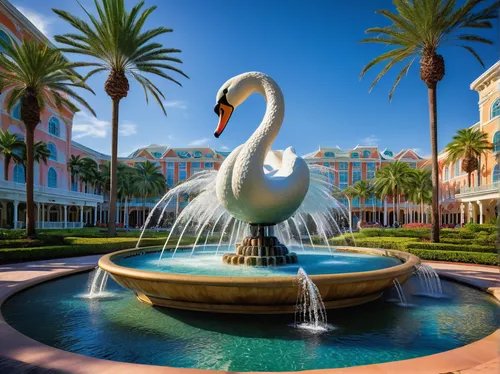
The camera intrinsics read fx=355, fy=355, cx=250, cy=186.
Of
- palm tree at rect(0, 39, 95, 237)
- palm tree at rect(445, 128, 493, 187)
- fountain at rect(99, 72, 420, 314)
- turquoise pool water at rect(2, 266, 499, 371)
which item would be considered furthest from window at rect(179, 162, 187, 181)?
turquoise pool water at rect(2, 266, 499, 371)

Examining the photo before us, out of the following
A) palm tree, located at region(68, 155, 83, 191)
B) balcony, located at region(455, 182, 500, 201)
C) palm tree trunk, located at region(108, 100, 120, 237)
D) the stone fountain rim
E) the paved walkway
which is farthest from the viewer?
palm tree, located at region(68, 155, 83, 191)

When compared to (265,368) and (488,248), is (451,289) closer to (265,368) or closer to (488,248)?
(265,368)

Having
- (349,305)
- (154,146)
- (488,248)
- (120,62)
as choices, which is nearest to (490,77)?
(488,248)

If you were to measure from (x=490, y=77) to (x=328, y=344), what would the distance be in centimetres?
4508

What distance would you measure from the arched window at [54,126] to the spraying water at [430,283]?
1702 inches

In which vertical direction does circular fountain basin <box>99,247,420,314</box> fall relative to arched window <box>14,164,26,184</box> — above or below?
below

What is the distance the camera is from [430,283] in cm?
901

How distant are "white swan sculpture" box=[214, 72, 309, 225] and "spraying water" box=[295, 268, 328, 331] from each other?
82.3 inches

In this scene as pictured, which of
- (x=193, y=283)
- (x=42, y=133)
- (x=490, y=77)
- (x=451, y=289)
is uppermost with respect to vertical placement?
(x=490, y=77)

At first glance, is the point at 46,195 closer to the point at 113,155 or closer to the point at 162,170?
the point at 113,155

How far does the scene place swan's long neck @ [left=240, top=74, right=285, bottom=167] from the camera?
7262 millimetres

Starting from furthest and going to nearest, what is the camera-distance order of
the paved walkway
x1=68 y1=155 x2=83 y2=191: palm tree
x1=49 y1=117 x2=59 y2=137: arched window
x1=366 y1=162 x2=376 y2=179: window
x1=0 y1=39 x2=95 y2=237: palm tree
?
x1=366 y1=162 x2=376 y2=179: window → x1=68 y1=155 x2=83 y2=191: palm tree → x1=49 y1=117 x2=59 y2=137: arched window → x1=0 y1=39 x2=95 y2=237: palm tree → the paved walkway

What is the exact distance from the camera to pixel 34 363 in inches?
145

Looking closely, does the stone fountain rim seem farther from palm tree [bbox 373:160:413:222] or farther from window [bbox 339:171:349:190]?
window [bbox 339:171:349:190]
